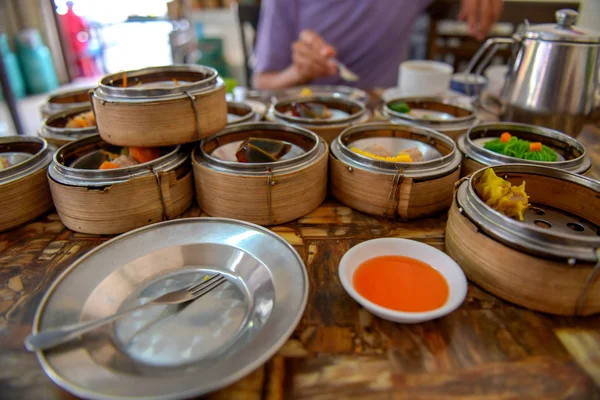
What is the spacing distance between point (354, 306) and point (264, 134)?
0.92 metres

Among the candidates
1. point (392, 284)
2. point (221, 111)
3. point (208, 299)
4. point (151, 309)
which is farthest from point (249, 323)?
point (221, 111)

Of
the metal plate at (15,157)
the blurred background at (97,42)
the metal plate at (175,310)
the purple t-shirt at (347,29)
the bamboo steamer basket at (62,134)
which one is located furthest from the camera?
the blurred background at (97,42)

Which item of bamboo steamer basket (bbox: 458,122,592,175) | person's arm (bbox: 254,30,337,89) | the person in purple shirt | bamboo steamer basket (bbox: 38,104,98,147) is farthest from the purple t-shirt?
bamboo steamer basket (bbox: 38,104,98,147)

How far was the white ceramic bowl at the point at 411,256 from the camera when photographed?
3.16 feet

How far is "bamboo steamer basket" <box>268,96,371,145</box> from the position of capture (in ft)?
5.99

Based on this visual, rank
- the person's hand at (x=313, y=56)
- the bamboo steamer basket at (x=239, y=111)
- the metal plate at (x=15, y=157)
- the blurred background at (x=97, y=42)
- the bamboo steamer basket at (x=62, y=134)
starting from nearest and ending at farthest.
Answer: the metal plate at (x=15, y=157) < the bamboo steamer basket at (x=62, y=134) < the bamboo steamer basket at (x=239, y=111) < the person's hand at (x=313, y=56) < the blurred background at (x=97, y=42)

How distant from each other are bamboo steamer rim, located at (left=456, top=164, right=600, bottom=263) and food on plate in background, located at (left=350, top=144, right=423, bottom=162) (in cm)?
27

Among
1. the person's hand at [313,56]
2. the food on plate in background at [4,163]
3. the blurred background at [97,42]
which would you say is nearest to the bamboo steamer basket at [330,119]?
the person's hand at [313,56]

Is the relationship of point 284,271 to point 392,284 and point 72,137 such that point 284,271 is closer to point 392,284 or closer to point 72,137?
point 392,284

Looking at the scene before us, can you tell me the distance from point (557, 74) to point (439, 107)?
1.84 ft

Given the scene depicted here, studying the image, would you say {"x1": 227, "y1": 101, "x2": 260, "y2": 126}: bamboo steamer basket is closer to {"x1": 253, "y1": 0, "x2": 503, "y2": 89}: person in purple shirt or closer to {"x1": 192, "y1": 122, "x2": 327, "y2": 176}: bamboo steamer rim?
{"x1": 192, "y1": 122, "x2": 327, "y2": 176}: bamboo steamer rim

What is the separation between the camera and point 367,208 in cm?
152

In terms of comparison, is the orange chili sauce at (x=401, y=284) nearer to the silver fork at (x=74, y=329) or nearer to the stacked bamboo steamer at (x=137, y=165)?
the silver fork at (x=74, y=329)

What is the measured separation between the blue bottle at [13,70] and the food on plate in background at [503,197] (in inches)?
274
